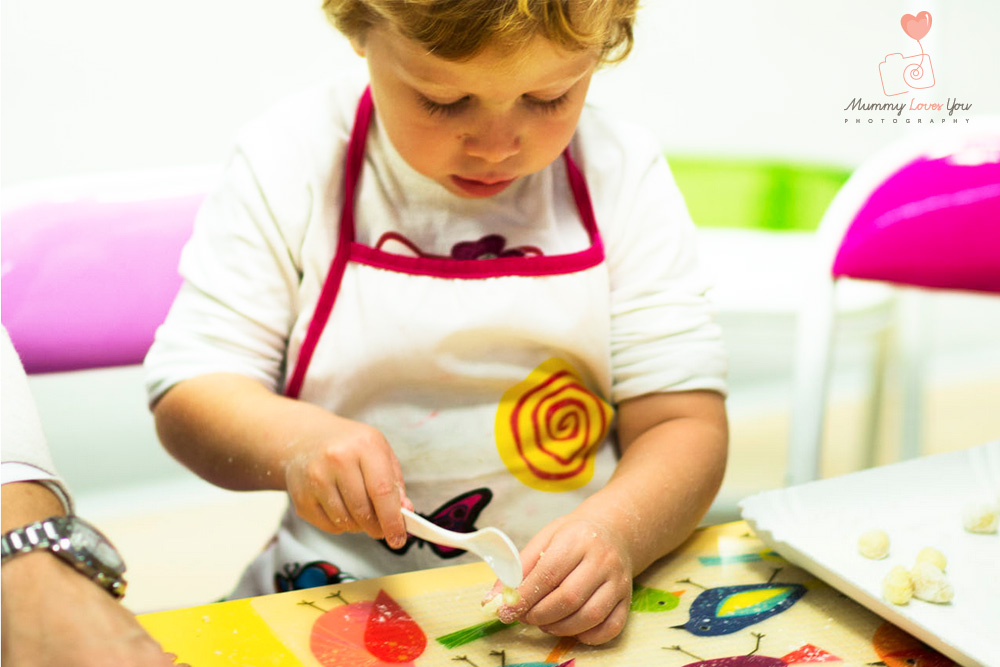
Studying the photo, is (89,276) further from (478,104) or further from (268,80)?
(268,80)

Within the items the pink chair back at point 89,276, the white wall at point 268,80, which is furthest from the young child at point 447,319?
the white wall at point 268,80

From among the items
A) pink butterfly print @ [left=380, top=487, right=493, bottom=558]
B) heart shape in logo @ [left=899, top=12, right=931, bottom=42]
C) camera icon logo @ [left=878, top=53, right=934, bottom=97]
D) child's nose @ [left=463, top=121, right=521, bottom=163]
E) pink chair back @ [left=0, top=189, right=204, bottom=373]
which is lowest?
pink butterfly print @ [left=380, top=487, right=493, bottom=558]

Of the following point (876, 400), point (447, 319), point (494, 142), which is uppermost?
Answer: point (494, 142)

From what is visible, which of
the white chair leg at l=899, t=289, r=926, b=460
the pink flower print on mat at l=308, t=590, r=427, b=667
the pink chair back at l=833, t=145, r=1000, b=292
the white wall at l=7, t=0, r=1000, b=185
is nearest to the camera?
the pink flower print on mat at l=308, t=590, r=427, b=667

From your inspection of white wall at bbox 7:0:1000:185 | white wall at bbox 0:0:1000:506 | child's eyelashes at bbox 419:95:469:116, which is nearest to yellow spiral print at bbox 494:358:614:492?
child's eyelashes at bbox 419:95:469:116

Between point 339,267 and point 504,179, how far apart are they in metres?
0.13

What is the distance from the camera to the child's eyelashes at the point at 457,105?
1.78 ft

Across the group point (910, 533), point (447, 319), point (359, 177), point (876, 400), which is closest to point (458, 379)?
point (447, 319)

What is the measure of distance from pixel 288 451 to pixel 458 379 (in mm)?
144

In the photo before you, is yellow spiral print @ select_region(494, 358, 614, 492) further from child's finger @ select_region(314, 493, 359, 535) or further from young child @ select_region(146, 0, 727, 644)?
child's finger @ select_region(314, 493, 359, 535)

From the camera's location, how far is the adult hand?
329 mm

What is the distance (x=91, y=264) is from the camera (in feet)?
2.45

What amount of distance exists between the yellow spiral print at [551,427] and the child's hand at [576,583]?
163mm

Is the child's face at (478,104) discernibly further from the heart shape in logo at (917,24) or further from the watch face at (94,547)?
the heart shape in logo at (917,24)
